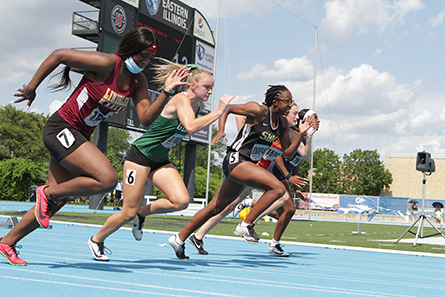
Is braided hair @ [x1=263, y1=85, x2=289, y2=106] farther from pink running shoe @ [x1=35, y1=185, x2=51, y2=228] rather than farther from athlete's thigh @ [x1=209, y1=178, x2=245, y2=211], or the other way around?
pink running shoe @ [x1=35, y1=185, x2=51, y2=228]

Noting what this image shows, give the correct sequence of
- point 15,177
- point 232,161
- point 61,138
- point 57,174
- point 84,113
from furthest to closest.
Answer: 1. point 15,177
2. point 232,161
3. point 57,174
4. point 84,113
5. point 61,138

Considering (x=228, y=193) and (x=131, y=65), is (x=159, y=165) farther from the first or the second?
(x=228, y=193)

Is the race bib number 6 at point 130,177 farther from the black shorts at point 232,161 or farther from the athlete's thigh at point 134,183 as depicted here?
the black shorts at point 232,161

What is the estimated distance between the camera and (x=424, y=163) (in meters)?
14.2

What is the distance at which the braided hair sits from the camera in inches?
305

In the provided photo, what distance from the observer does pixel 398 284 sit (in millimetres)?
6168

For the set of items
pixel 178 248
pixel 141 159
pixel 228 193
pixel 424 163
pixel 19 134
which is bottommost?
pixel 178 248

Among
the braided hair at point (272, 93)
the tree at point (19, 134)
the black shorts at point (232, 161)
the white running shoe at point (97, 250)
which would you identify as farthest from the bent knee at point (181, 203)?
the tree at point (19, 134)

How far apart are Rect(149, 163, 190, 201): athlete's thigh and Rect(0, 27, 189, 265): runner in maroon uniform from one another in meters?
0.70

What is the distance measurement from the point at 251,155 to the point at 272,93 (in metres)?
0.90

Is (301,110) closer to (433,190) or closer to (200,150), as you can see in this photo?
(433,190)

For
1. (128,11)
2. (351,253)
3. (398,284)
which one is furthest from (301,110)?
(128,11)

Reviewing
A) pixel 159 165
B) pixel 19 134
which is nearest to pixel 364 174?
pixel 19 134

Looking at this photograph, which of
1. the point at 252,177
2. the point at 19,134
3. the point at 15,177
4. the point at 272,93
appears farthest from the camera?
the point at 19,134
